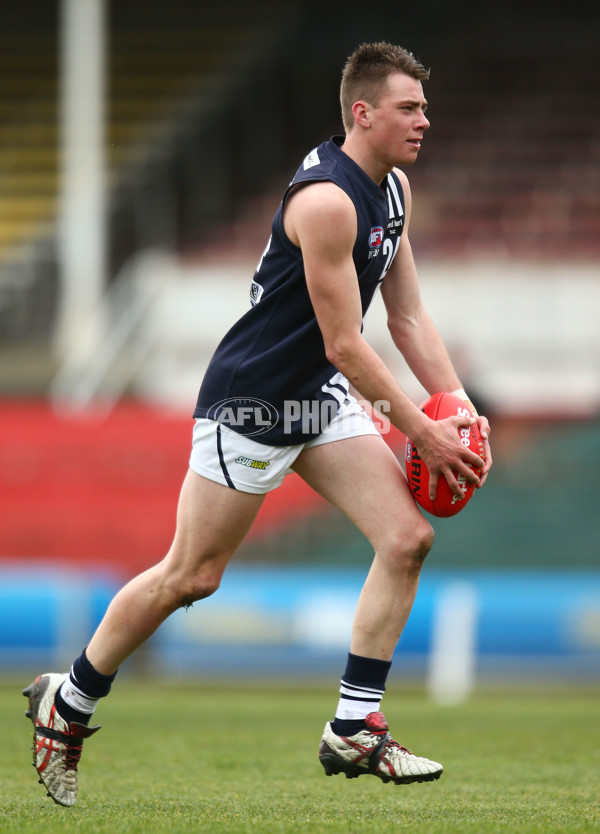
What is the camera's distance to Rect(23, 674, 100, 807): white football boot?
4281 mm

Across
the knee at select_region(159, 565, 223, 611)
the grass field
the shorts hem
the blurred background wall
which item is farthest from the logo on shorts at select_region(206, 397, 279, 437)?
the blurred background wall

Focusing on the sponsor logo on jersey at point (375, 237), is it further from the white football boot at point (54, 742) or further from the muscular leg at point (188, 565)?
the white football boot at point (54, 742)

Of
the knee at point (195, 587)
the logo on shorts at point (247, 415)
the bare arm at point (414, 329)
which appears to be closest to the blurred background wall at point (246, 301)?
the bare arm at point (414, 329)

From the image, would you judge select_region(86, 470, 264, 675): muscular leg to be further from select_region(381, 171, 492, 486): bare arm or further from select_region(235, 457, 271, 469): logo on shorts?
select_region(381, 171, 492, 486): bare arm

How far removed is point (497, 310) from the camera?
14.0m

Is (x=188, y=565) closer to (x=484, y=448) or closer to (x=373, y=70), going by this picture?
(x=484, y=448)

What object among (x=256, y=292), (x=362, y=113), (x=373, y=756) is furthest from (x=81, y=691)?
(x=362, y=113)

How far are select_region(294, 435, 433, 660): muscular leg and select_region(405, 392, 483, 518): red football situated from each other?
0.13 feet

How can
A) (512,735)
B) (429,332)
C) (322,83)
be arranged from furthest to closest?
(322,83)
(512,735)
(429,332)

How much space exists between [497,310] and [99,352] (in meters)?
4.28

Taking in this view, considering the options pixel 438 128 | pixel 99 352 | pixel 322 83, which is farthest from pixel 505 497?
pixel 322 83

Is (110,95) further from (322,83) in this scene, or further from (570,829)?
(570,829)

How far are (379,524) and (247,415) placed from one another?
54 cm

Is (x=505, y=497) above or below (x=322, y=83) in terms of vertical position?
below
